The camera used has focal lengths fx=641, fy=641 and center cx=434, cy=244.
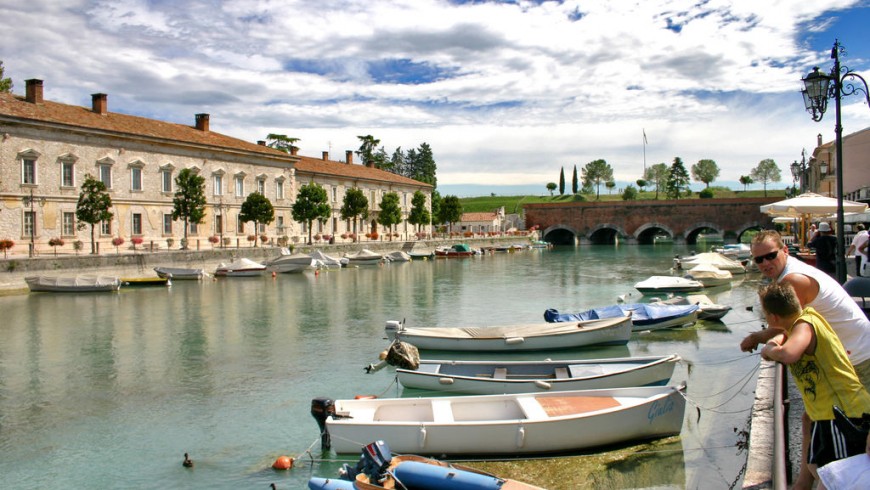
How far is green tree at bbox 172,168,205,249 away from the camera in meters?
46.3

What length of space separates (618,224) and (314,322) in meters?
74.8

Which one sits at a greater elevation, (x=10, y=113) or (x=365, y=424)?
(x=10, y=113)

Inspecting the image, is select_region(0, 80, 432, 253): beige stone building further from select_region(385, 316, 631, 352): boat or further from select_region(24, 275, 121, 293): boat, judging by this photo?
select_region(385, 316, 631, 352): boat

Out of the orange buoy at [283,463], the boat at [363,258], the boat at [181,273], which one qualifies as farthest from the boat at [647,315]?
the boat at [363,258]

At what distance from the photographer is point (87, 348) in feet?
65.9

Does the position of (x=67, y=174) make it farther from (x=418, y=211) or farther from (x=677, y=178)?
(x=677, y=178)

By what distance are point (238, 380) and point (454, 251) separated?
184 ft

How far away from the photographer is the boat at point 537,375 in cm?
1234

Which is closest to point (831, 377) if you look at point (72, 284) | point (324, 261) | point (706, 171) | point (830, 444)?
point (830, 444)

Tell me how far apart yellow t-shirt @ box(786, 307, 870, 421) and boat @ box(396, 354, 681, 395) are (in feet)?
24.2

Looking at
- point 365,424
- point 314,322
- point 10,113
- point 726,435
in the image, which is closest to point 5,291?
point 10,113

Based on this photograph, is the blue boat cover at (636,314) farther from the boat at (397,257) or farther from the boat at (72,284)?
the boat at (397,257)

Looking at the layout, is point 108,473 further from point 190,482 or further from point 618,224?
point 618,224

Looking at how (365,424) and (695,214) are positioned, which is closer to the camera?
(365,424)
